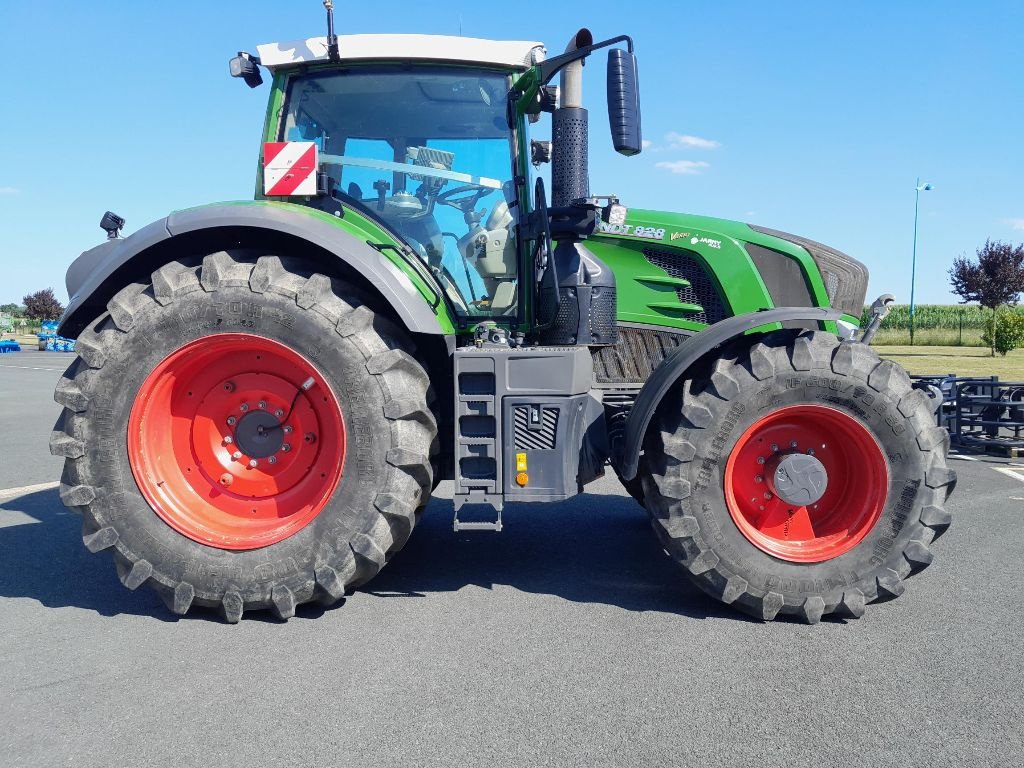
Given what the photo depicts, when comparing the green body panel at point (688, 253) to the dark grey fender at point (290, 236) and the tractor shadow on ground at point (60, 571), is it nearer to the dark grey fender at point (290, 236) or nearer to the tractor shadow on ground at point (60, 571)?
the dark grey fender at point (290, 236)

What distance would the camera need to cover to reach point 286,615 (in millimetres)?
3420

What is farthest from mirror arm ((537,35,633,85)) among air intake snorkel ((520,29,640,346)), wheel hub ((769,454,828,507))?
wheel hub ((769,454,828,507))

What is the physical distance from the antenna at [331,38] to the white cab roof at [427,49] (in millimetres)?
30

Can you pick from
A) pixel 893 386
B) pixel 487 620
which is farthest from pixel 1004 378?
pixel 487 620

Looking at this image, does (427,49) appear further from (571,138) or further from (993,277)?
(993,277)

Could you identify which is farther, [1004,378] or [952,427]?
[1004,378]

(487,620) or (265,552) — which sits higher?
(265,552)

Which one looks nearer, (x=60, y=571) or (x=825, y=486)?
(x=825, y=486)

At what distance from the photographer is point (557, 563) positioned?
Result: 14.3 feet

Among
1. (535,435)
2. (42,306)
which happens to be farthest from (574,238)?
(42,306)

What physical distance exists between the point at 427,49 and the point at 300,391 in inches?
73.2

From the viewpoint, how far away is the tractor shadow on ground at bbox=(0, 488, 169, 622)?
3.72 meters

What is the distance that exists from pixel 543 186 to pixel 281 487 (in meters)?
1.99

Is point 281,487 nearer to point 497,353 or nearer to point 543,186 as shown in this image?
point 497,353
